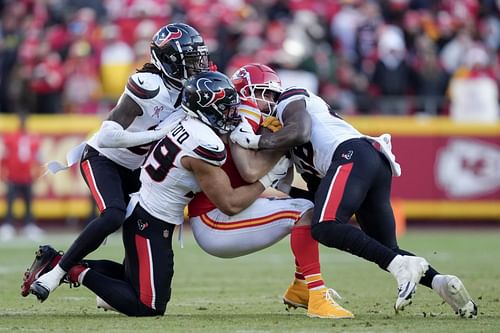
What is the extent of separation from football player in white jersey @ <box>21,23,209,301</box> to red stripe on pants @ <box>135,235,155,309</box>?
0.18m

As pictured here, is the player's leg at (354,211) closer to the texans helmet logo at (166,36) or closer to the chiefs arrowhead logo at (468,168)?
the texans helmet logo at (166,36)

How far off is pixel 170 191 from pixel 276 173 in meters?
0.60

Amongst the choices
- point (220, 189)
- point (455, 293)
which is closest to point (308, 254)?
point (220, 189)

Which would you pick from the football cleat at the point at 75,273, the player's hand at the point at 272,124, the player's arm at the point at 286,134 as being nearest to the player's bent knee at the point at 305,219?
the player's arm at the point at 286,134

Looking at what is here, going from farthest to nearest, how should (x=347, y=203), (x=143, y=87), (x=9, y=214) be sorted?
(x=9, y=214)
(x=143, y=87)
(x=347, y=203)

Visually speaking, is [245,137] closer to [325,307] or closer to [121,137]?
[121,137]

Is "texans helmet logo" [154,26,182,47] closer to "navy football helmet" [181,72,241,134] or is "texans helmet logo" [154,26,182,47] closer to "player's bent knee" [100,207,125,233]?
"navy football helmet" [181,72,241,134]

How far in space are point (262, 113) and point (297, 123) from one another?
1.28ft

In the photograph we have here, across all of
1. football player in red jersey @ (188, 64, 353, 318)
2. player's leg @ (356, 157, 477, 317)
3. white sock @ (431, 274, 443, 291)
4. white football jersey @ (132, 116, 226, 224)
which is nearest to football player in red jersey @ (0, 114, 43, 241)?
white football jersey @ (132, 116, 226, 224)

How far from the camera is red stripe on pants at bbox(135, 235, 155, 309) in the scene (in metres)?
6.13

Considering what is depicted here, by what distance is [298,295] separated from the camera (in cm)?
636

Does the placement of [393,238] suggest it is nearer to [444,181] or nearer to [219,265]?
[219,265]

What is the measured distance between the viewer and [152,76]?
6.65 meters

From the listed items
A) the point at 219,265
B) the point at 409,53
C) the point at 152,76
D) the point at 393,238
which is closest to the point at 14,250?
the point at 219,265
